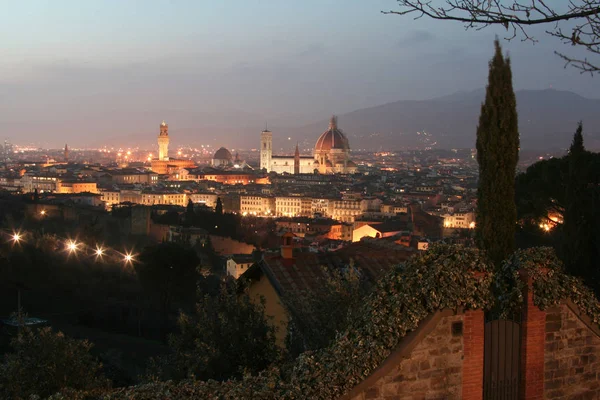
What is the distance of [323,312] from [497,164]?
1.55m

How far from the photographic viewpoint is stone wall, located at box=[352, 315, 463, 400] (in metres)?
3.18

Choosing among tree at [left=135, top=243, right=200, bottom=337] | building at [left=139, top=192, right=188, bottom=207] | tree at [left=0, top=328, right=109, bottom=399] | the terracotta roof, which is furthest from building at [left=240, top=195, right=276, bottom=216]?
tree at [left=0, top=328, right=109, bottom=399]

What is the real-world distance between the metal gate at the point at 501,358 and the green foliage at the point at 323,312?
0.91 meters

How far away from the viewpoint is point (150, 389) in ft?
10.6

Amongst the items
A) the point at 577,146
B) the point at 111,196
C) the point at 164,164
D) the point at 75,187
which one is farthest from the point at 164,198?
the point at 577,146

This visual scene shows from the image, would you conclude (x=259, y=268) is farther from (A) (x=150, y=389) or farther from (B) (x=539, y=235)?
(B) (x=539, y=235)

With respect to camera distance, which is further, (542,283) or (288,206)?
(288,206)

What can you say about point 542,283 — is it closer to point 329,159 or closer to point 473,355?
point 473,355

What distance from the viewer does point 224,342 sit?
14.3 ft

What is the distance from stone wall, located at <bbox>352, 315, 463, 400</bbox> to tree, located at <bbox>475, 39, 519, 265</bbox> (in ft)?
5.16

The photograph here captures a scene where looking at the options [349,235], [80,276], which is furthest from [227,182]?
[80,276]

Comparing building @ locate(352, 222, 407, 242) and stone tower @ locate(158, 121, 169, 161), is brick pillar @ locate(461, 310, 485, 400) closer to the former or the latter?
building @ locate(352, 222, 407, 242)

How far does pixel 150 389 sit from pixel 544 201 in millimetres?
7596

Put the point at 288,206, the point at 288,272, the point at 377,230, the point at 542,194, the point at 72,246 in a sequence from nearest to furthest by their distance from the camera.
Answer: the point at 288,272, the point at 542,194, the point at 72,246, the point at 377,230, the point at 288,206
